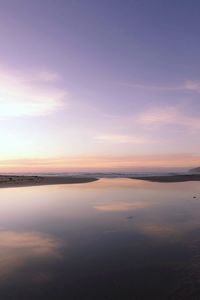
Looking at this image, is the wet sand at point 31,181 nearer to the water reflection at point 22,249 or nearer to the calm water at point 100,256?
the calm water at point 100,256

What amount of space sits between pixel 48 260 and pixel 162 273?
4.12 meters

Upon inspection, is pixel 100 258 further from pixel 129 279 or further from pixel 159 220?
pixel 159 220

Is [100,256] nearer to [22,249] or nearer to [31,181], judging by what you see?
[22,249]

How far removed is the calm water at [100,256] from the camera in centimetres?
880

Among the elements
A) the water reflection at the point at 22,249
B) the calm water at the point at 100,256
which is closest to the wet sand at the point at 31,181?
the calm water at the point at 100,256

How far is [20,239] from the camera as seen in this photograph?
1466 cm

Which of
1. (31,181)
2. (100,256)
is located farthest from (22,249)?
(31,181)

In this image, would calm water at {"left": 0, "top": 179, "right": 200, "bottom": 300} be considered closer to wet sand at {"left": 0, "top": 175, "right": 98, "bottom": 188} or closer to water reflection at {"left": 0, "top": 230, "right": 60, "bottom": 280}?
water reflection at {"left": 0, "top": 230, "right": 60, "bottom": 280}

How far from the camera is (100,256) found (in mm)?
11773

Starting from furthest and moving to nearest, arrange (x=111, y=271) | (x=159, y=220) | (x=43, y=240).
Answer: (x=159, y=220) → (x=43, y=240) → (x=111, y=271)

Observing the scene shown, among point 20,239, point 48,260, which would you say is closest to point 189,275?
point 48,260

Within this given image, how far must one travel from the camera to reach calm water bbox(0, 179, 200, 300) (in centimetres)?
880

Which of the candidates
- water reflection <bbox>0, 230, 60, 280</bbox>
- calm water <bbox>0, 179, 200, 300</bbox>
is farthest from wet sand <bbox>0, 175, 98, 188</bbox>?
water reflection <bbox>0, 230, 60, 280</bbox>

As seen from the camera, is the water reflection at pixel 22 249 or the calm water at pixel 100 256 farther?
the water reflection at pixel 22 249
